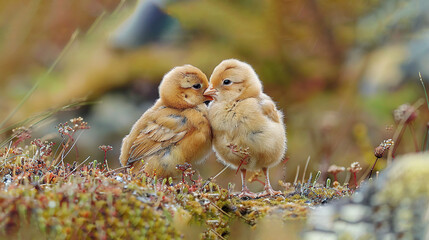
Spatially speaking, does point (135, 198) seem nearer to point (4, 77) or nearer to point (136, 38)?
point (136, 38)

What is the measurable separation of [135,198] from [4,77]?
357 cm

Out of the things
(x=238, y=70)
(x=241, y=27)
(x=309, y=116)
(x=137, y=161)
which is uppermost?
(x=241, y=27)

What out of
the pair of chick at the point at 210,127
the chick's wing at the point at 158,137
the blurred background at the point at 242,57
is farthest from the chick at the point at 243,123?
the blurred background at the point at 242,57

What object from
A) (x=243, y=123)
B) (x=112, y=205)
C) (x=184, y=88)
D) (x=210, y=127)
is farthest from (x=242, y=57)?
(x=112, y=205)

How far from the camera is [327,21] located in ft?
17.7

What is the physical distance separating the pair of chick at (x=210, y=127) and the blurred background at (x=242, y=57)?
1.55m

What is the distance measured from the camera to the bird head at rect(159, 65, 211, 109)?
306 cm

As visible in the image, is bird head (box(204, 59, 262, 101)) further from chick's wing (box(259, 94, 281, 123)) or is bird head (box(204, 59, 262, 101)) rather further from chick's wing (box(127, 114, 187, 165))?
chick's wing (box(127, 114, 187, 165))

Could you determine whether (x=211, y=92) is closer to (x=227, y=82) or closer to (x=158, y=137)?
(x=227, y=82)

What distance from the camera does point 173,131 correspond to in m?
2.95

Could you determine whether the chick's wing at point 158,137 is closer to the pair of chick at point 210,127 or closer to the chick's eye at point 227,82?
the pair of chick at point 210,127

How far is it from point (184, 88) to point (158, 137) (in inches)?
11.6

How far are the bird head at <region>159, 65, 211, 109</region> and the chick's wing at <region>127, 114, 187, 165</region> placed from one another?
106mm

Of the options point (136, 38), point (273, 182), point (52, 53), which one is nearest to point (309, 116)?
point (273, 182)
